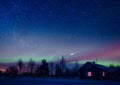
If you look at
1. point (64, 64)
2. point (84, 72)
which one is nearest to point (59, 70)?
point (64, 64)

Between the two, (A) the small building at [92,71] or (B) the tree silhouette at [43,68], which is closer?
(A) the small building at [92,71]

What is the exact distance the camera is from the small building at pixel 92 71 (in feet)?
197

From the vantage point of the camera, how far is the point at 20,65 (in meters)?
113

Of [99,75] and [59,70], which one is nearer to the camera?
[99,75]

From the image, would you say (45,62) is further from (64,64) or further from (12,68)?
(12,68)

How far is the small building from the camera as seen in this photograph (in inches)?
2362

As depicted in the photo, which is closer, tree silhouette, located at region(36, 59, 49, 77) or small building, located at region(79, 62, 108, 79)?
small building, located at region(79, 62, 108, 79)

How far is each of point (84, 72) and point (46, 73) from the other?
3298cm

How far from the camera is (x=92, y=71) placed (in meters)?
61.1

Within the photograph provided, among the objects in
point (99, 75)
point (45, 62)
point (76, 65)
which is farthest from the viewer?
point (76, 65)

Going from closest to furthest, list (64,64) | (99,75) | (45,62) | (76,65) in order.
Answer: (99,75) → (45,62) → (64,64) → (76,65)

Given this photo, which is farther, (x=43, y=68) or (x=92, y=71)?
(x=43, y=68)

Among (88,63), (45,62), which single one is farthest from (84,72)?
(45,62)

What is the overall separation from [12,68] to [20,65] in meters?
7.84
